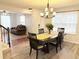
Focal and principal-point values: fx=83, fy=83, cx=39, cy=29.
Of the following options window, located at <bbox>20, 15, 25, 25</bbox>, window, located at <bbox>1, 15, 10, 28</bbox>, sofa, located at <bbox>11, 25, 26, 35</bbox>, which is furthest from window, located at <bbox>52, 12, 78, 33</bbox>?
window, located at <bbox>1, 15, 10, 28</bbox>

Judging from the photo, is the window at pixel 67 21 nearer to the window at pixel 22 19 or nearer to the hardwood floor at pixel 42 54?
the hardwood floor at pixel 42 54

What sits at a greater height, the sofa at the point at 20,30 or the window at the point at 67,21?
the window at the point at 67,21

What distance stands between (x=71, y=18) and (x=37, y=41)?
140 inches

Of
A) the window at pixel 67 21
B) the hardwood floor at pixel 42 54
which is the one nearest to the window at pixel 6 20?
the window at pixel 67 21

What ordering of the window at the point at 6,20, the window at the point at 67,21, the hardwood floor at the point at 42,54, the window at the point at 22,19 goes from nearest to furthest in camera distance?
the hardwood floor at the point at 42,54
the window at the point at 67,21
the window at the point at 22,19
the window at the point at 6,20

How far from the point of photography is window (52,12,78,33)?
5.55 meters

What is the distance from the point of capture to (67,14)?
576 cm

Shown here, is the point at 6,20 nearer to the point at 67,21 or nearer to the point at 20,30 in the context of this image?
the point at 20,30

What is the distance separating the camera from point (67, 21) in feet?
19.3

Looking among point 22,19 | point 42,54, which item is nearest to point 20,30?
point 22,19

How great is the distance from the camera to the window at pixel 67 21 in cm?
555

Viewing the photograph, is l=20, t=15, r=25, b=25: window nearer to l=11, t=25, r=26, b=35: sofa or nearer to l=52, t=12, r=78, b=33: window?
l=11, t=25, r=26, b=35: sofa

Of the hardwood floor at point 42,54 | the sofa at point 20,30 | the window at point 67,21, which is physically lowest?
the hardwood floor at point 42,54

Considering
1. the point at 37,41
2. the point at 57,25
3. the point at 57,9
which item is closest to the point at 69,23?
the point at 57,25
